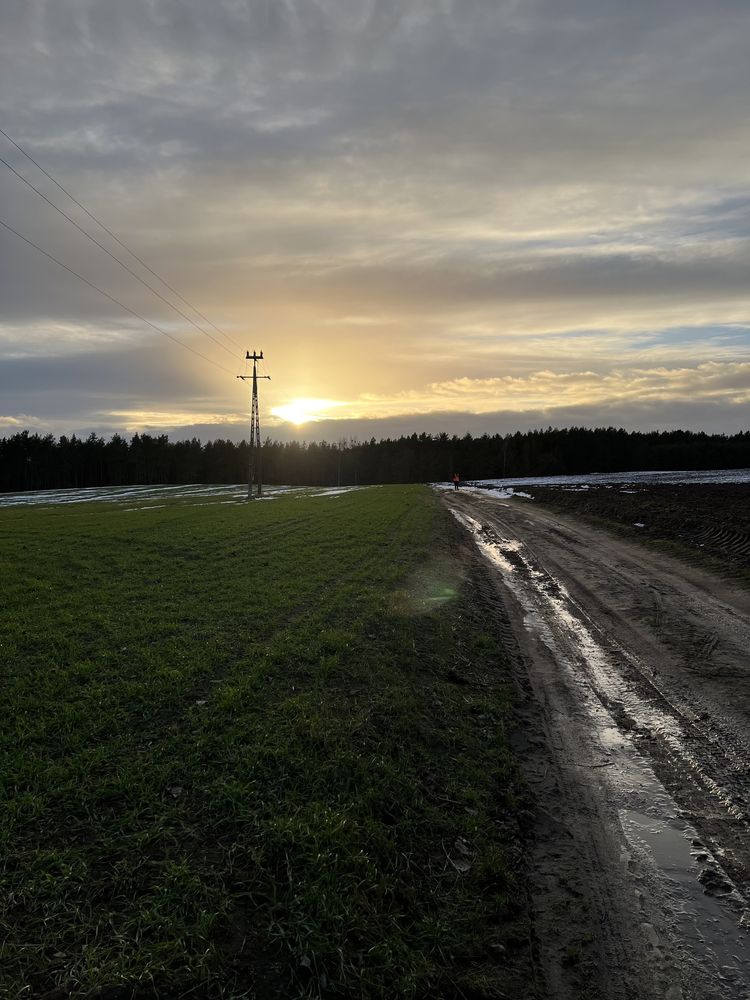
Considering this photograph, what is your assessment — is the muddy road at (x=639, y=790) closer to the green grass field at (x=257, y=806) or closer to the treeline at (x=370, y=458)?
the green grass field at (x=257, y=806)

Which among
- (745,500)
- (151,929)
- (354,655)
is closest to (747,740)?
(354,655)

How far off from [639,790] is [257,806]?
421 cm

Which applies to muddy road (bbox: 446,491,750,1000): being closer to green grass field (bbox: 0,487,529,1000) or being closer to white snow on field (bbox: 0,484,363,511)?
green grass field (bbox: 0,487,529,1000)

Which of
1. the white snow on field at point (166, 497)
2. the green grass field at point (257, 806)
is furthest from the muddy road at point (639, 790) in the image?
the white snow on field at point (166, 497)

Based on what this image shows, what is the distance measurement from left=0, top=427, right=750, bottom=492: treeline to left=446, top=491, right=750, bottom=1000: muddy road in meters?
123

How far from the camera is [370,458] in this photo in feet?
547

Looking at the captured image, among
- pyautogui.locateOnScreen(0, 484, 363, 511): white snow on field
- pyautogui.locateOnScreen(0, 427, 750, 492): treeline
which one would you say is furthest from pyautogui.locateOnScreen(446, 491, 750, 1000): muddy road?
pyautogui.locateOnScreen(0, 427, 750, 492): treeline

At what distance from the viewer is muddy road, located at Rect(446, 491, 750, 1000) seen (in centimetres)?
424

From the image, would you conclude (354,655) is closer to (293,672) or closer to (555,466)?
(293,672)

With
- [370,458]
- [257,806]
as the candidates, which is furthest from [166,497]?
[370,458]

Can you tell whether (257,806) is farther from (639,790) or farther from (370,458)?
(370,458)

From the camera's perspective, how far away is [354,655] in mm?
10055

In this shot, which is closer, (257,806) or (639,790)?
(257,806)

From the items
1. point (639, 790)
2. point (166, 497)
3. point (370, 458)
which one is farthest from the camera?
point (370, 458)
